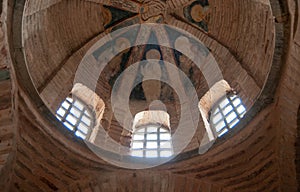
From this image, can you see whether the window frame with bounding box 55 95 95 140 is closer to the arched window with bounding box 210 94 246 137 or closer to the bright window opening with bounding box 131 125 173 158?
the bright window opening with bounding box 131 125 173 158

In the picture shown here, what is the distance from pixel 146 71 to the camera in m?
14.9

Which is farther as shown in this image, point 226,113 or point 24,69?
point 226,113

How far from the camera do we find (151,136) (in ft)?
40.2

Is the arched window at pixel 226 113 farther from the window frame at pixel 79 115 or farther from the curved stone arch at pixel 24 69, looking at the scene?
the window frame at pixel 79 115

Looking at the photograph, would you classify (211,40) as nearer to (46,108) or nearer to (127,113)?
(127,113)

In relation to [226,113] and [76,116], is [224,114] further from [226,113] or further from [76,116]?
[76,116]

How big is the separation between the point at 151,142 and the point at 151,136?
0.28 m

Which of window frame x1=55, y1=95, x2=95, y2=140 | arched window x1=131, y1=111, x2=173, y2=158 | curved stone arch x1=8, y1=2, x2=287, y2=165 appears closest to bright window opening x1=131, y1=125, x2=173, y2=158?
arched window x1=131, y1=111, x2=173, y2=158

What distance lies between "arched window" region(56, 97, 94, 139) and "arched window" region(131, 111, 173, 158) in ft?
3.67

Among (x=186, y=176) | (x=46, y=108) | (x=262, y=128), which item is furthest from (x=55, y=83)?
(x=262, y=128)

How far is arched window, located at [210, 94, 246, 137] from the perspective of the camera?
36.9 ft

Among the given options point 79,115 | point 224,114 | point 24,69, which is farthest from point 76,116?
point 224,114

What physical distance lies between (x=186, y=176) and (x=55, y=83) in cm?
375

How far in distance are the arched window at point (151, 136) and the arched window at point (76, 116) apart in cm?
112
